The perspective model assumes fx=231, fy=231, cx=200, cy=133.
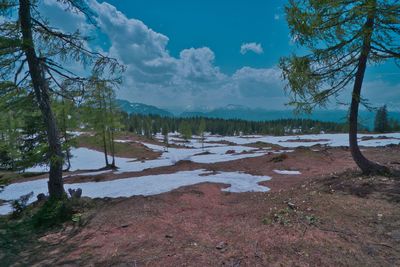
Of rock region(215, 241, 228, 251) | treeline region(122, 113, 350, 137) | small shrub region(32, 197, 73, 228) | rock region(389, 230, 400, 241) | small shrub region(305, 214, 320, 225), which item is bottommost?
small shrub region(32, 197, 73, 228)

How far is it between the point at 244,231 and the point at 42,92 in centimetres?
757

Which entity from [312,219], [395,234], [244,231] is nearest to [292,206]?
[312,219]

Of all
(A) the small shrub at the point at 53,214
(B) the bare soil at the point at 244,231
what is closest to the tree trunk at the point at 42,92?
(A) the small shrub at the point at 53,214

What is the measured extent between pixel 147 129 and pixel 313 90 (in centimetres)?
10587

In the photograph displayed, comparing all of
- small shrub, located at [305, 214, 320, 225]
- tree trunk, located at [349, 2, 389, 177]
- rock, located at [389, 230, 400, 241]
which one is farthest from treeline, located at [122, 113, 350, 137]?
rock, located at [389, 230, 400, 241]

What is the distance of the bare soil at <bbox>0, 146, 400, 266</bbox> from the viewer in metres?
4.26

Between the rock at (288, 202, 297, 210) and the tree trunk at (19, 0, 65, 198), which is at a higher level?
the tree trunk at (19, 0, 65, 198)

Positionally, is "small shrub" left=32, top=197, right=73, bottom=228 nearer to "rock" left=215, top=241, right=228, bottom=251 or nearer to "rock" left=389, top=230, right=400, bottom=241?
"rock" left=215, top=241, right=228, bottom=251

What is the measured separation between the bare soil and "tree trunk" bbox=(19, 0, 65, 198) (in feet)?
5.45

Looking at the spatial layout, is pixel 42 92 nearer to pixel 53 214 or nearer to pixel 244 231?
pixel 53 214

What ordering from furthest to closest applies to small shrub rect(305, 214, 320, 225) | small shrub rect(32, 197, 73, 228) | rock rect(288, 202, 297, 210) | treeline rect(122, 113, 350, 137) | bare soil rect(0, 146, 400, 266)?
treeline rect(122, 113, 350, 137) < small shrub rect(32, 197, 73, 228) < rock rect(288, 202, 297, 210) < small shrub rect(305, 214, 320, 225) < bare soil rect(0, 146, 400, 266)

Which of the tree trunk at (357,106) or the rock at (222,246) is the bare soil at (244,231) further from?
the tree trunk at (357,106)

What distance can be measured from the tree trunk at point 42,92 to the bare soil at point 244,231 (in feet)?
5.45

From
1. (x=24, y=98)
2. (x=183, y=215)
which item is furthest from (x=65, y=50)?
(x=183, y=215)
